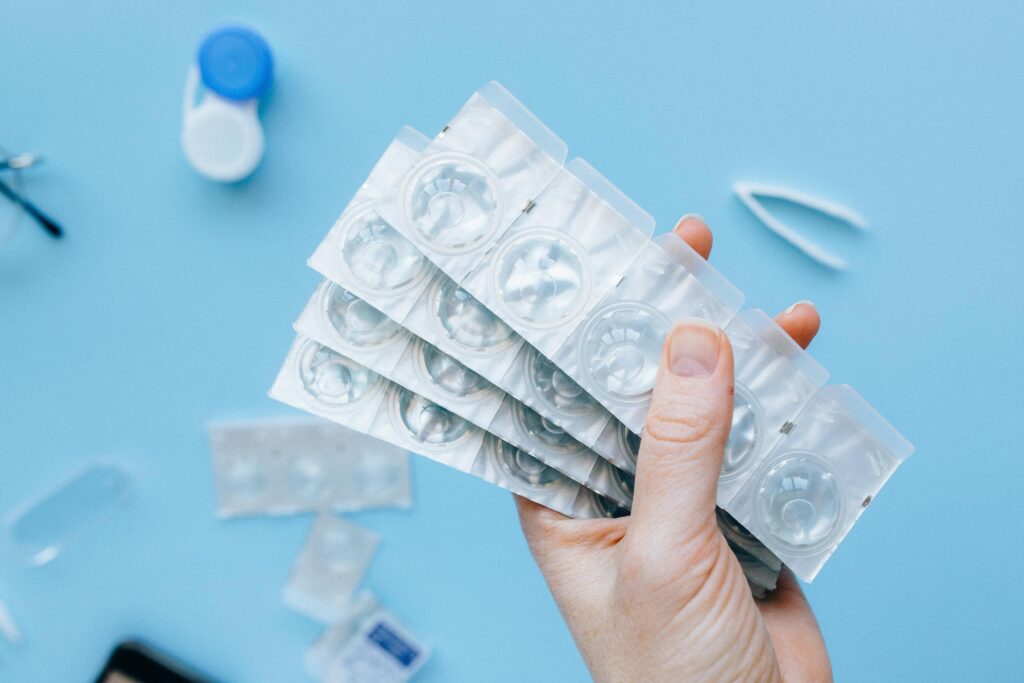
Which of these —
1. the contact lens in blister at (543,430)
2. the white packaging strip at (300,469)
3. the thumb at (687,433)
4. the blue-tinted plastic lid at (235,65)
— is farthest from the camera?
the white packaging strip at (300,469)

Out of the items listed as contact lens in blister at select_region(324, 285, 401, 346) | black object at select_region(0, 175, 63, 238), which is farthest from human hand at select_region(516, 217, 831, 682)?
black object at select_region(0, 175, 63, 238)

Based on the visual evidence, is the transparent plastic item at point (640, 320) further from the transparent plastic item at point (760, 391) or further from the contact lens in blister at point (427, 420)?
the contact lens in blister at point (427, 420)

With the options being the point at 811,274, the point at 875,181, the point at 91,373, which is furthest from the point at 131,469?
the point at 875,181

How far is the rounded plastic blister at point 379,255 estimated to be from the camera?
673 mm

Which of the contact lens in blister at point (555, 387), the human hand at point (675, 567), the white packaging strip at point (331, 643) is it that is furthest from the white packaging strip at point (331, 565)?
the contact lens in blister at point (555, 387)

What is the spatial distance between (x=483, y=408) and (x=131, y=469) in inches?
27.3

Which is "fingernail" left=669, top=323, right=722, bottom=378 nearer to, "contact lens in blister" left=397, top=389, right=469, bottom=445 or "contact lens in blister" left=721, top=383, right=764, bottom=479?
"contact lens in blister" left=721, top=383, right=764, bottom=479

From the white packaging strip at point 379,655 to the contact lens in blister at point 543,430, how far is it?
586mm

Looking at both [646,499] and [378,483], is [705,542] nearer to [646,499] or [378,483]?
[646,499]

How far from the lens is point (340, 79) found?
3.51 feet

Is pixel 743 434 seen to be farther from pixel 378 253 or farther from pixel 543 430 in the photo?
pixel 378 253

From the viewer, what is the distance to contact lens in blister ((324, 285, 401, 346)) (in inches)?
27.6

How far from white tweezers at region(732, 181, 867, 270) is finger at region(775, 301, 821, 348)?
233 millimetres

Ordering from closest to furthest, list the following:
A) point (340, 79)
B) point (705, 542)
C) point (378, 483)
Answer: point (705, 542) < point (340, 79) < point (378, 483)
